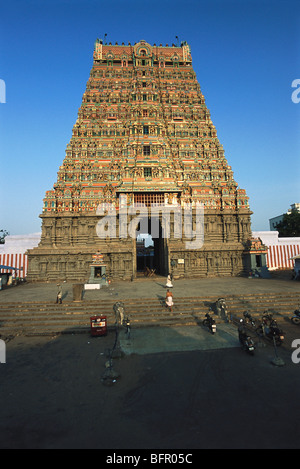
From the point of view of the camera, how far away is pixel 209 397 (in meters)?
6.71

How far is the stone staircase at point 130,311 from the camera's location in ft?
43.3

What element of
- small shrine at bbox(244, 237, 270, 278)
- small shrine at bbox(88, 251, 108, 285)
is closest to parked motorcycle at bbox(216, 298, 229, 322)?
small shrine at bbox(88, 251, 108, 285)

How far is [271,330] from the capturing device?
1078 centimetres

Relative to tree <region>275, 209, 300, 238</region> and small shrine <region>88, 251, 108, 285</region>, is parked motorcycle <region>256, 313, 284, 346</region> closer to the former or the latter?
small shrine <region>88, 251, 108, 285</region>

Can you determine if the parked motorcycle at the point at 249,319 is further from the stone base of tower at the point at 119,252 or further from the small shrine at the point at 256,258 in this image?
the small shrine at the point at 256,258

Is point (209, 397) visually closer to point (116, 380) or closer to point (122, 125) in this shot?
point (116, 380)

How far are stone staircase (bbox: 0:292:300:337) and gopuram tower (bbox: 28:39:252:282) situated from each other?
1174 centimetres

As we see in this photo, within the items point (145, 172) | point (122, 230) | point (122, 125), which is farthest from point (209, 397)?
point (122, 125)

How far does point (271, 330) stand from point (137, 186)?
80.2ft

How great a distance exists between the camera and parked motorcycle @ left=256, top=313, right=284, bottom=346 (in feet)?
34.3

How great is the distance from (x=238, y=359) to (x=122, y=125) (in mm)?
35075

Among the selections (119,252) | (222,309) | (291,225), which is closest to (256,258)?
(119,252)

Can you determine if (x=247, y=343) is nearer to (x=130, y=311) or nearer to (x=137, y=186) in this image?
(x=130, y=311)

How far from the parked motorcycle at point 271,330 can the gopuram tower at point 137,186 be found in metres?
17.8
